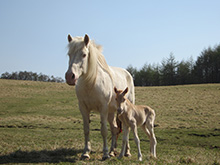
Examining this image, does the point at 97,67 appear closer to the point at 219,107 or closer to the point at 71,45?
the point at 71,45

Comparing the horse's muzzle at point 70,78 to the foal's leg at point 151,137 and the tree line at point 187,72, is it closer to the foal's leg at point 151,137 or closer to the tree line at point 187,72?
the foal's leg at point 151,137

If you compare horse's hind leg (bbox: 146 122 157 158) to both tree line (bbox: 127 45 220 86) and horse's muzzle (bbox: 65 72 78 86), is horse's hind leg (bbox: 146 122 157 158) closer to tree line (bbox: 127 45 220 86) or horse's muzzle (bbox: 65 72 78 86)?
horse's muzzle (bbox: 65 72 78 86)

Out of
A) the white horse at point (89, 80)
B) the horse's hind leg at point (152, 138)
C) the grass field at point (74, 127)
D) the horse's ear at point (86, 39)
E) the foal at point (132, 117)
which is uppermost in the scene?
the horse's ear at point (86, 39)

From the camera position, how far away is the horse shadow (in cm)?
645

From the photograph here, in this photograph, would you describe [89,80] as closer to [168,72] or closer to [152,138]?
[152,138]

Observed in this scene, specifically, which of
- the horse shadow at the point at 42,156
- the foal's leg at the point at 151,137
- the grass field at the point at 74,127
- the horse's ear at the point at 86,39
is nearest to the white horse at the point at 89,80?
the horse's ear at the point at 86,39

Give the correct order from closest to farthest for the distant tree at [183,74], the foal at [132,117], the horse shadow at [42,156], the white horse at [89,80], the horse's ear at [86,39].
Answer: the white horse at [89,80] → the horse's ear at [86,39] → the horse shadow at [42,156] → the foal at [132,117] → the distant tree at [183,74]

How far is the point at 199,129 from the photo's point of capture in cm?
1501

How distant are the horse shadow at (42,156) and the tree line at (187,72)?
52.8 m

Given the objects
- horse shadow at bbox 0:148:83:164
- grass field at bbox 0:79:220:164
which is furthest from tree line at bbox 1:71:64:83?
horse shadow at bbox 0:148:83:164

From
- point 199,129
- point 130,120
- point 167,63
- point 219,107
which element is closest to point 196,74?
point 167,63

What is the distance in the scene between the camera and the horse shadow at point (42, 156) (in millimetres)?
6448

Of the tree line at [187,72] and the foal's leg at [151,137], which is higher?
the tree line at [187,72]

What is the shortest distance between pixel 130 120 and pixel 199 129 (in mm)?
9803
